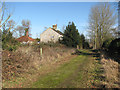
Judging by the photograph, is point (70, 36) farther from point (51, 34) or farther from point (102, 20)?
point (51, 34)

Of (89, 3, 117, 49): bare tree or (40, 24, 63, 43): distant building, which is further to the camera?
(40, 24, 63, 43): distant building

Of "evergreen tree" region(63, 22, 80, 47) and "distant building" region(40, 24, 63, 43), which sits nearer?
"evergreen tree" region(63, 22, 80, 47)

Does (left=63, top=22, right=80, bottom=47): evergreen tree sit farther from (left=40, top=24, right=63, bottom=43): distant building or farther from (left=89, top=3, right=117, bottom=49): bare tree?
(left=40, top=24, right=63, bottom=43): distant building

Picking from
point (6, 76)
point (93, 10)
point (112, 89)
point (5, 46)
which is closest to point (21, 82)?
point (6, 76)

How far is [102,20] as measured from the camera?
33.4 meters

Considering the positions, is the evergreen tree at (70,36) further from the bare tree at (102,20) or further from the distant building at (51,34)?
the distant building at (51,34)

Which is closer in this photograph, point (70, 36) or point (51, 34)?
point (70, 36)

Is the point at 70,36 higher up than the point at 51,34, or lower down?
lower down

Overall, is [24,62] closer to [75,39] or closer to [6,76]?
[6,76]

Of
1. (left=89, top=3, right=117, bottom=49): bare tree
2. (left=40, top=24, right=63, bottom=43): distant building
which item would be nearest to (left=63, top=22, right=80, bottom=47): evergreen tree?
(left=89, top=3, right=117, bottom=49): bare tree

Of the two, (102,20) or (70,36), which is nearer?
(70,36)

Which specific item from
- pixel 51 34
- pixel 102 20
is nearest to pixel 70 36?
pixel 102 20

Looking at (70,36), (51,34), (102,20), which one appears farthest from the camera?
(51,34)

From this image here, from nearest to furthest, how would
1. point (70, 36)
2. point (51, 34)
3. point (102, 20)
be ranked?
point (70, 36), point (102, 20), point (51, 34)
